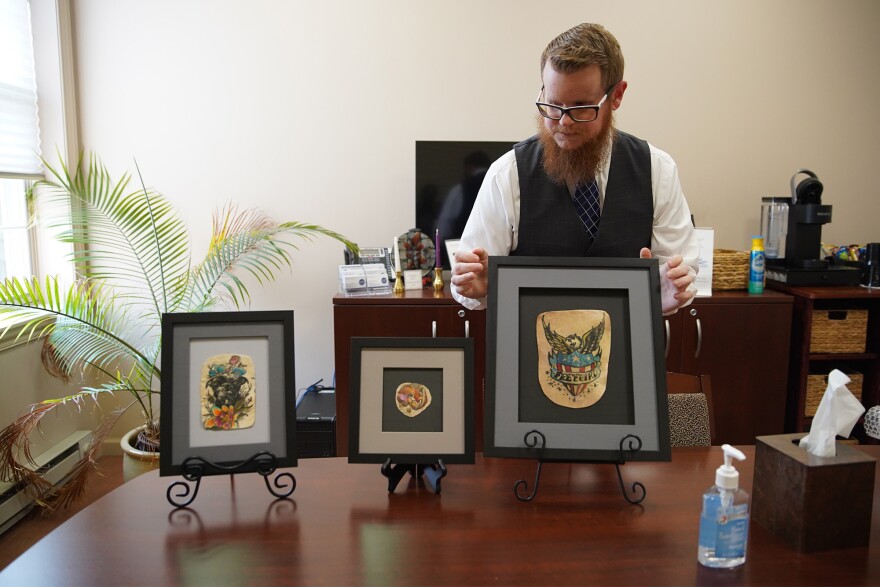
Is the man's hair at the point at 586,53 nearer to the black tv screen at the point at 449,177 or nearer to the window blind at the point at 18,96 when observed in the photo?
the black tv screen at the point at 449,177

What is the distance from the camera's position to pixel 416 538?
45.9 inches

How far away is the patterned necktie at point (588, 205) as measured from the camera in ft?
6.12

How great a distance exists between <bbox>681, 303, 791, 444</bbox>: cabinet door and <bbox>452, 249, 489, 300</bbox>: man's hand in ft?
6.50

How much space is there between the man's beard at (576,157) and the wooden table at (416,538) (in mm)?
789

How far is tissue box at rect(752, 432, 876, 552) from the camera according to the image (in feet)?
3.66

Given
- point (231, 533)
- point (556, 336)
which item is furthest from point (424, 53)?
point (231, 533)

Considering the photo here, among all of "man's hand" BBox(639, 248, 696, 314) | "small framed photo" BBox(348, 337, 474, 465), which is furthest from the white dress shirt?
"small framed photo" BBox(348, 337, 474, 465)

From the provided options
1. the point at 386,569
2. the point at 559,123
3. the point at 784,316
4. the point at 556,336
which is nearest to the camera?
the point at 386,569

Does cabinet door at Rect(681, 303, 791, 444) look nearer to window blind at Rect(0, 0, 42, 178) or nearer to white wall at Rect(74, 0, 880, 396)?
white wall at Rect(74, 0, 880, 396)

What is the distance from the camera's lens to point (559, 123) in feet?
5.52

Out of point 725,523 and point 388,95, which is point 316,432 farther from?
point 725,523

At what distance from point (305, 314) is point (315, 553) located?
2.65 m

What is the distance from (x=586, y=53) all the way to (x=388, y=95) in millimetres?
2102

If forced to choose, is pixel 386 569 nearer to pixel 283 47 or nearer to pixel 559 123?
pixel 559 123
